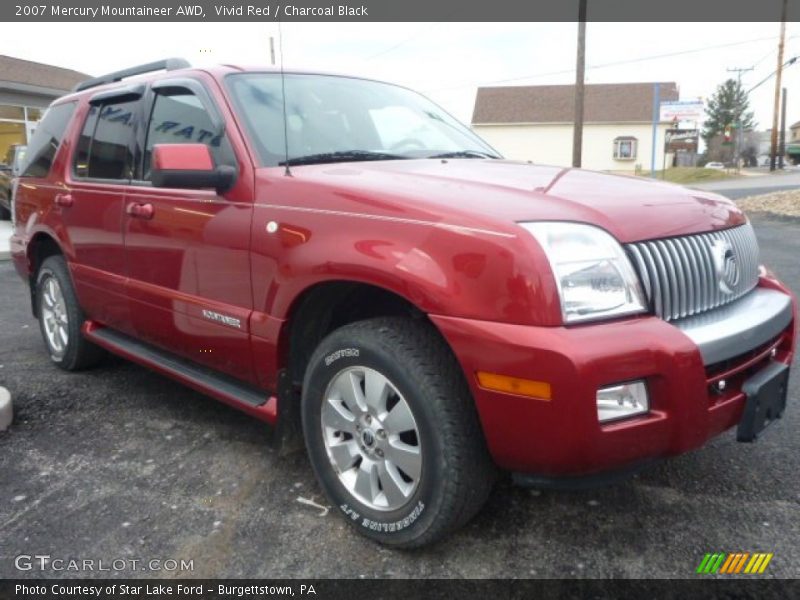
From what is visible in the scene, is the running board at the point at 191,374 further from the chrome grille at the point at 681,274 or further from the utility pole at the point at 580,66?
the utility pole at the point at 580,66

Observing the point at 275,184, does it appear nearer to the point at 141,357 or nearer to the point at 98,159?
the point at 141,357

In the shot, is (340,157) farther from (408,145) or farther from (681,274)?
(681,274)

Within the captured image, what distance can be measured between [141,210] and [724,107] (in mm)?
77116

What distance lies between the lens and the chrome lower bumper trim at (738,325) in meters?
2.19

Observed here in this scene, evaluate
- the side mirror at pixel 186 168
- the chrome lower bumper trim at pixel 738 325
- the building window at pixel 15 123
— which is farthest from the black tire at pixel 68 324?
the building window at pixel 15 123

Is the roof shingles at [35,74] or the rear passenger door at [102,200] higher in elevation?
the roof shingles at [35,74]

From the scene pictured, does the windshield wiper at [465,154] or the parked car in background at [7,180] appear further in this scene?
the parked car in background at [7,180]

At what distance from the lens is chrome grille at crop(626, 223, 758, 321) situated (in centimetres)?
220

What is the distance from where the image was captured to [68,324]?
433cm

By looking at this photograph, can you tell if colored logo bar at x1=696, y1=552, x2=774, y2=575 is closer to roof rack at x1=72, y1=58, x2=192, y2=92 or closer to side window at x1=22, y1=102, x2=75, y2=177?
roof rack at x1=72, y1=58, x2=192, y2=92

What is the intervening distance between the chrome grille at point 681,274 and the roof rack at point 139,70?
8.37 ft

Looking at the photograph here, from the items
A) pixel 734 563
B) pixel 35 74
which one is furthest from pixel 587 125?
pixel 734 563

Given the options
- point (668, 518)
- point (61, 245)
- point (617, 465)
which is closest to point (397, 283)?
point (617, 465)

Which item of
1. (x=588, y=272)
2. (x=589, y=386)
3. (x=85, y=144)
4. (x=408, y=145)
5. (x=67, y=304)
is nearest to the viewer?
(x=589, y=386)
